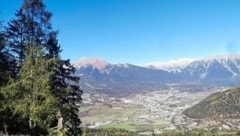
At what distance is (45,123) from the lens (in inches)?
1401

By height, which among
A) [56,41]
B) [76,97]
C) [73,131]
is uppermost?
[56,41]

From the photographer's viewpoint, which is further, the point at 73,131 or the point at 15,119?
the point at 73,131

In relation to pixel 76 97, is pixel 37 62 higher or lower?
higher

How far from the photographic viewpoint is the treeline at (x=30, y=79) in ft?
114

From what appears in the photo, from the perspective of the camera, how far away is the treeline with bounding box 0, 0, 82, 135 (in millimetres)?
34781

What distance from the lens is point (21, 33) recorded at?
1639 inches

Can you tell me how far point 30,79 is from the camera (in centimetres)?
3516

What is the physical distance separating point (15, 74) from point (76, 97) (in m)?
7.74

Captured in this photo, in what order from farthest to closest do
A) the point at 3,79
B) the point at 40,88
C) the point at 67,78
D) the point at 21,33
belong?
the point at 67,78, the point at 21,33, the point at 3,79, the point at 40,88

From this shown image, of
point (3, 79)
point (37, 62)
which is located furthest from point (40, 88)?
point (3, 79)

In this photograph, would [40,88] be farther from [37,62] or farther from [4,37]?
[4,37]

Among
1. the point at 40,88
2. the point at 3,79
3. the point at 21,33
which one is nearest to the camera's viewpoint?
the point at 40,88

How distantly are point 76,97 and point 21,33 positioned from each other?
33.3ft

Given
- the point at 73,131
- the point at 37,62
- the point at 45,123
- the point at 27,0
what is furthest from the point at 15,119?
the point at 27,0
